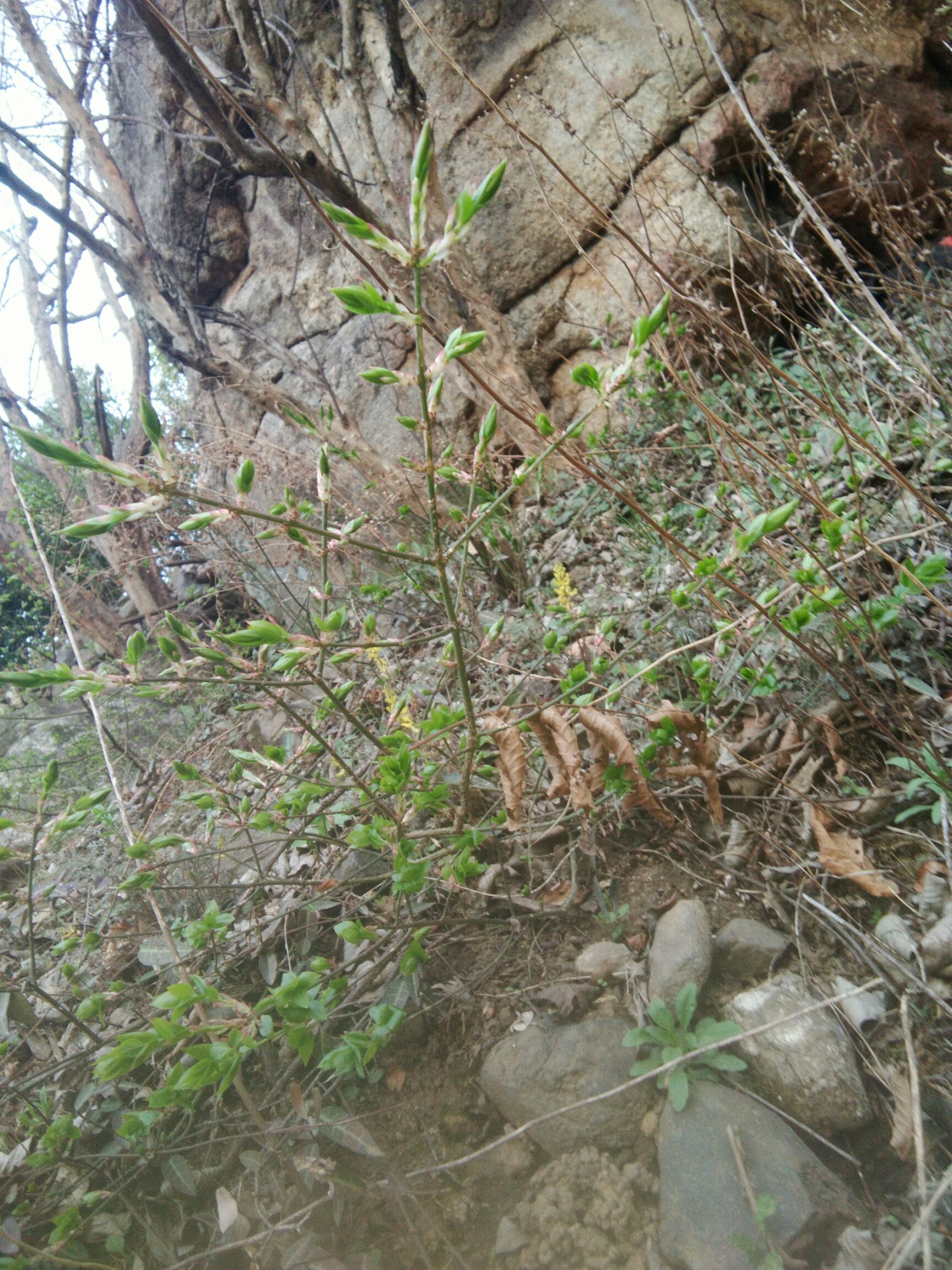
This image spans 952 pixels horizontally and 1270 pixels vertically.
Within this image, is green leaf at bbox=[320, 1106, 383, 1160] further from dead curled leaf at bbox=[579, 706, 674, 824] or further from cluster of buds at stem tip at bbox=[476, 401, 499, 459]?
cluster of buds at stem tip at bbox=[476, 401, 499, 459]

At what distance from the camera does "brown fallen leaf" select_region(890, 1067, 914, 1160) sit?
123 centimetres

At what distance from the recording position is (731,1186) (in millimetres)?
1205

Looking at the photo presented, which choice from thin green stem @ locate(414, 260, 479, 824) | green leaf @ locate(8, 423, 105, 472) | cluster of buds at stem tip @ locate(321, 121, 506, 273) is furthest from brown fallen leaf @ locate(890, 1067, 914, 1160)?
green leaf @ locate(8, 423, 105, 472)

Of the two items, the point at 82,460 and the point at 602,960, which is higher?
the point at 82,460

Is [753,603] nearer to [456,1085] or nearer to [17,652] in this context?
[456,1085]

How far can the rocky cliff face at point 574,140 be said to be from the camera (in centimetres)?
390

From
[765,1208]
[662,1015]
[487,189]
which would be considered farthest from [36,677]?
[765,1208]

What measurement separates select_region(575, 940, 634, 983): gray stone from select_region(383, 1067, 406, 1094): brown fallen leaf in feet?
→ 1.47

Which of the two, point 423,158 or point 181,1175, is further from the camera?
point 181,1175

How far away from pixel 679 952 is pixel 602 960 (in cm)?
19

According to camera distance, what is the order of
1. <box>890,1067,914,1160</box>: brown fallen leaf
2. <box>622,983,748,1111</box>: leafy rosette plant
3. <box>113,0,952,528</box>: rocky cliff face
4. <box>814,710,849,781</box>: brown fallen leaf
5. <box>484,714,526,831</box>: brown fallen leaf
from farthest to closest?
<box>113,0,952,528</box>: rocky cliff face → <box>814,710,849,781</box>: brown fallen leaf → <box>484,714,526,831</box>: brown fallen leaf → <box>622,983,748,1111</box>: leafy rosette plant → <box>890,1067,914,1160</box>: brown fallen leaf

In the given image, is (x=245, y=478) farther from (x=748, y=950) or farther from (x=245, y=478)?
(x=748, y=950)

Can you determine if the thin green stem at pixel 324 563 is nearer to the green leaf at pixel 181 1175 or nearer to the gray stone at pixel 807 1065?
the gray stone at pixel 807 1065

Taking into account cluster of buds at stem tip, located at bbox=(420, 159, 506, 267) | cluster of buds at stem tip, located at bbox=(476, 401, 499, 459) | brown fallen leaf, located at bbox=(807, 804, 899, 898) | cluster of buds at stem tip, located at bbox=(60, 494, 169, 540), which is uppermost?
cluster of buds at stem tip, located at bbox=(60, 494, 169, 540)
